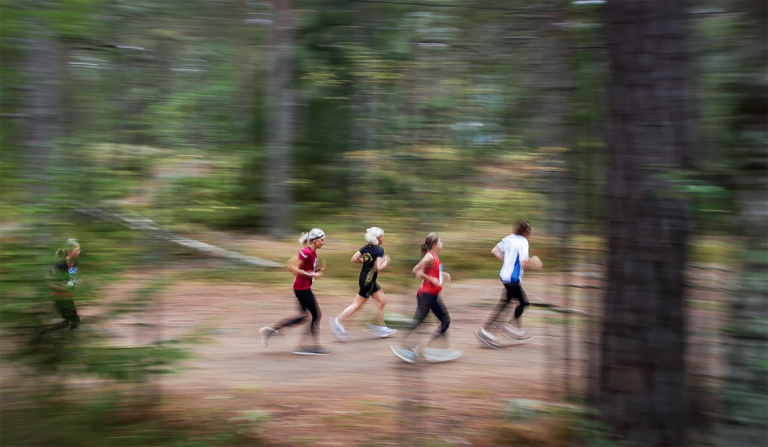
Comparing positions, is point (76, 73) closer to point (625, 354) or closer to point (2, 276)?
point (2, 276)

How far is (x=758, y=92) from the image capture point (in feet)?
11.7

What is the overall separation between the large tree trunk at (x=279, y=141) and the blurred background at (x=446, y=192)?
965 centimetres

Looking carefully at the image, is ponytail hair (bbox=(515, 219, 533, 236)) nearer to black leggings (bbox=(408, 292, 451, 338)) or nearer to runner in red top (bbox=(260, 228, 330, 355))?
black leggings (bbox=(408, 292, 451, 338))

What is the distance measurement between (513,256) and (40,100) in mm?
6175

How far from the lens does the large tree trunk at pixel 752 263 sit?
137 inches

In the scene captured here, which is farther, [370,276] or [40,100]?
[370,276]

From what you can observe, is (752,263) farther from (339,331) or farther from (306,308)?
(339,331)

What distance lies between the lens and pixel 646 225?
4.73 meters

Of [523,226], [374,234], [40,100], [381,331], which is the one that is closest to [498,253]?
[523,226]

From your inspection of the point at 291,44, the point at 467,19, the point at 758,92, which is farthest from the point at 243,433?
the point at 291,44

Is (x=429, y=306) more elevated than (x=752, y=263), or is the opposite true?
(x=752, y=263)

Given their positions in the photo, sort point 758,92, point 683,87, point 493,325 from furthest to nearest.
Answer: point 493,325
point 683,87
point 758,92

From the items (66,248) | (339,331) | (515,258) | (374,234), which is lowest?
(339,331)

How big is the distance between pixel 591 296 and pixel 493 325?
16.7ft
